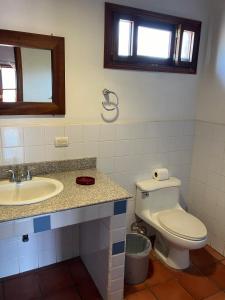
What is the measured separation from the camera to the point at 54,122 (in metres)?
1.77

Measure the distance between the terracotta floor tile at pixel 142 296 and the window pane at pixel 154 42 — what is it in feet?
5.91

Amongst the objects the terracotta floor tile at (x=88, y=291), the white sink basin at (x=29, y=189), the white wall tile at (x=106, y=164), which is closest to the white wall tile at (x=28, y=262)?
the terracotta floor tile at (x=88, y=291)

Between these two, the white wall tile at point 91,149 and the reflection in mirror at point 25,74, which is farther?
the white wall tile at point 91,149

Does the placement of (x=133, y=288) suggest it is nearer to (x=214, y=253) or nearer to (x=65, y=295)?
(x=65, y=295)

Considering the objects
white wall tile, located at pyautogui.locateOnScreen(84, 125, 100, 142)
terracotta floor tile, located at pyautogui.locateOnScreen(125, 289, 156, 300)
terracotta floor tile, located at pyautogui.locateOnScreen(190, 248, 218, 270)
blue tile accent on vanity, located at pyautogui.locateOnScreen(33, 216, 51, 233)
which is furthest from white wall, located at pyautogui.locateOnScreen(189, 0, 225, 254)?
blue tile accent on vanity, located at pyautogui.locateOnScreen(33, 216, 51, 233)

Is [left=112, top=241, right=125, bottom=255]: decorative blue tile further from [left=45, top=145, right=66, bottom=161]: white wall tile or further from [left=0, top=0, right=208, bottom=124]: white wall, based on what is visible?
[left=0, top=0, right=208, bottom=124]: white wall

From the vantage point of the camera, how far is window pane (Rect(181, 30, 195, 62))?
2.12 meters

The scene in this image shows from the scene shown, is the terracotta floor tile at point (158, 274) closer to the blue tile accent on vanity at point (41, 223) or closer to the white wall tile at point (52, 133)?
the blue tile accent on vanity at point (41, 223)

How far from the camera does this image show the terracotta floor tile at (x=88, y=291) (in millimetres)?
1745

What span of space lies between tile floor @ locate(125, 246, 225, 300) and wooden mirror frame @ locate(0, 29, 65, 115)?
1.42 meters

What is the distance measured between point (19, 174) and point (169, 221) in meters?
1.19

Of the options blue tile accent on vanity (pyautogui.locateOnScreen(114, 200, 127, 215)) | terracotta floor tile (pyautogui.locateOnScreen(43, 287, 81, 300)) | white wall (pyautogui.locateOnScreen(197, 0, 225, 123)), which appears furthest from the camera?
white wall (pyautogui.locateOnScreen(197, 0, 225, 123))

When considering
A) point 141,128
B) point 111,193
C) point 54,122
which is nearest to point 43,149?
point 54,122

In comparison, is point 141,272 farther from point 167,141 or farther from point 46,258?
point 167,141
